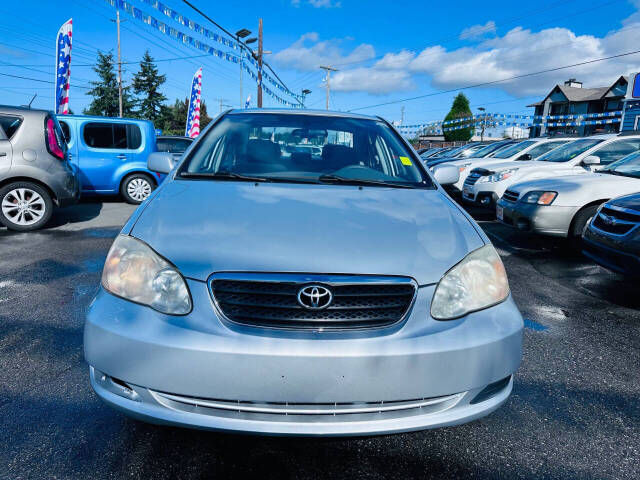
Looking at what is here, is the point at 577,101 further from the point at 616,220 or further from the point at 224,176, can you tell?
the point at 224,176

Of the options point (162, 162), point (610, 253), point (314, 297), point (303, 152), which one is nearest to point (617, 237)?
point (610, 253)

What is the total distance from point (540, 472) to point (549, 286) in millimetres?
2997

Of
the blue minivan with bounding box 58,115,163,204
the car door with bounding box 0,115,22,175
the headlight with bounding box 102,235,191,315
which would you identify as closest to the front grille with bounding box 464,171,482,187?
the blue minivan with bounding box 58,115,163,204

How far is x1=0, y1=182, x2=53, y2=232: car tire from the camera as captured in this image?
638cm

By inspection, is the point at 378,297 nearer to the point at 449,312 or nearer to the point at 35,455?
the point at 449,312

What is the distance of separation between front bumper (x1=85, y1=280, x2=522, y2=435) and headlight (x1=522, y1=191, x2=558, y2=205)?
4523mm

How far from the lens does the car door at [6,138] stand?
6227 millimetres

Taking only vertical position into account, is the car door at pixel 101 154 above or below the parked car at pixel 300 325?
above

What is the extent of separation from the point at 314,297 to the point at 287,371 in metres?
0.27

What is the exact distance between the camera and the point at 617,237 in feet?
12.9

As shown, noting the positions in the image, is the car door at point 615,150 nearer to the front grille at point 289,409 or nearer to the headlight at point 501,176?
the headlight at point 501,176

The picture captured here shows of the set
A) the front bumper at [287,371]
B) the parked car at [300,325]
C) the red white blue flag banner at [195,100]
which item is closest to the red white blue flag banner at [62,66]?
the red white blue flag banner at [195,100]

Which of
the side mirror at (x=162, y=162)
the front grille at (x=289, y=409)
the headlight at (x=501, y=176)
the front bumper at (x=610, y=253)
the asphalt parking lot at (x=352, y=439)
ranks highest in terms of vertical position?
the side mirror at (x=162, y=162)

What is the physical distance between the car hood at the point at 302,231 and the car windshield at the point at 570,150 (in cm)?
713
